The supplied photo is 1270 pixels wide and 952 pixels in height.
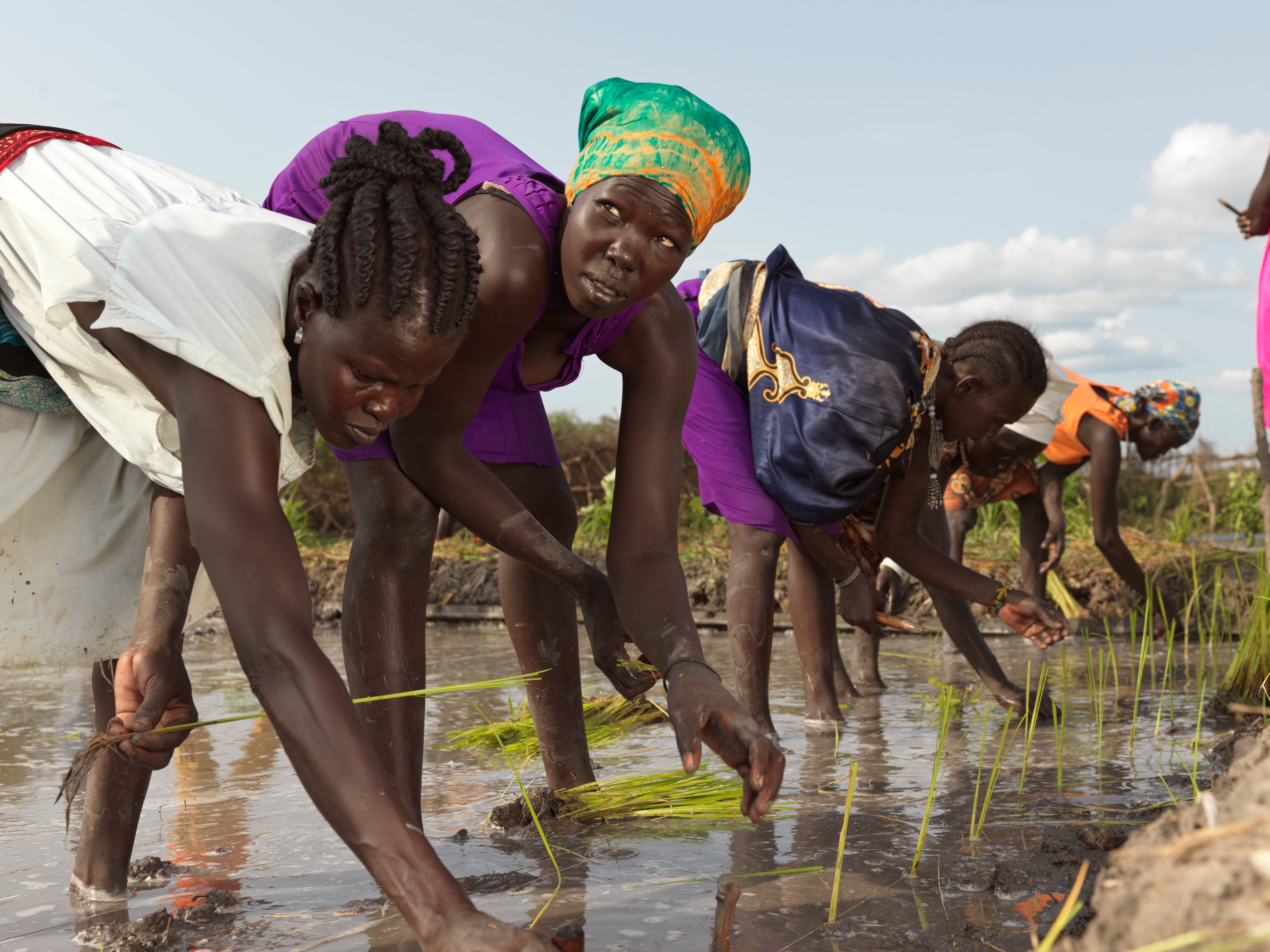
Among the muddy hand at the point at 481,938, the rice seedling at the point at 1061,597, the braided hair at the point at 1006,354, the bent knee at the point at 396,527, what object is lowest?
the rice seedling at the point at 1061,597

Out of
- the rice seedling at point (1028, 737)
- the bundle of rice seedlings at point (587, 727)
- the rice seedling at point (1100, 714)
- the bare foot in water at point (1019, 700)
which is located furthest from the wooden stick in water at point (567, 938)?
the bare foot in water at point (1019, 700)

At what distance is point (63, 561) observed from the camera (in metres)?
2.19

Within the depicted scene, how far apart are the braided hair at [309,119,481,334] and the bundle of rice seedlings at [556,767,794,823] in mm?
1411

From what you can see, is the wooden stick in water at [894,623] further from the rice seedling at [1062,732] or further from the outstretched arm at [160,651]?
the outstretched arm at [160,651]

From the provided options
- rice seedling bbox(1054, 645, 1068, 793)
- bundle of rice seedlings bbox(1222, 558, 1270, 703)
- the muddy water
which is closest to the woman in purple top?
the muddy water

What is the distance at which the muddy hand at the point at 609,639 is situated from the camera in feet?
6.91

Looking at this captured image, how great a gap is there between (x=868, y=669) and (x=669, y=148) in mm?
3067

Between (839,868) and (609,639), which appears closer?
(839,868)

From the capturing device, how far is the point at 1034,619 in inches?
132

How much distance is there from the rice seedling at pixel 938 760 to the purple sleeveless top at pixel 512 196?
3.67 ft

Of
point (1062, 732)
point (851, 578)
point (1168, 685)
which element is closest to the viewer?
point (1062, 732)

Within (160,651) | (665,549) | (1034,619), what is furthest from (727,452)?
(160,651)

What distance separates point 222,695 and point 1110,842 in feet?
11.8

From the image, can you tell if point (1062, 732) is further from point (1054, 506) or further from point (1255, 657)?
point (1054, 506)
